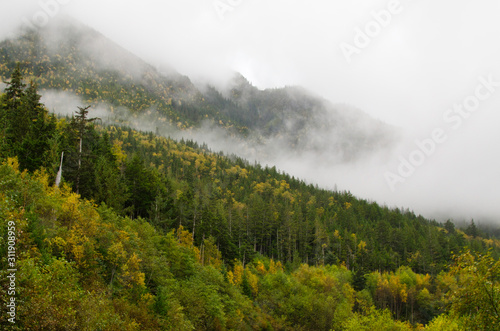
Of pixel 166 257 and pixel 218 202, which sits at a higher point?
pixel 218 202

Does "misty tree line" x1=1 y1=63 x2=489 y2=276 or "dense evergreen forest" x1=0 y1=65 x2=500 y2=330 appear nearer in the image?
"dense evergreen forest" x1=0 y1=65 x2=500 y2=330

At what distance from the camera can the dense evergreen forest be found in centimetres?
1446

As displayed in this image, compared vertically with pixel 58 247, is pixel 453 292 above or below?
above

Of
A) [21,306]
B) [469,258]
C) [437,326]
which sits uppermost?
[469,258]

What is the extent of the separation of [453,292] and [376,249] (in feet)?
386

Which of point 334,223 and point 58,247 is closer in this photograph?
point 58,247

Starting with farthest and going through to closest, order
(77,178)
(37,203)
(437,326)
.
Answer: (77,178) < (437,326) < (37,203)

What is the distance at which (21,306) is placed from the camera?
1286 cm

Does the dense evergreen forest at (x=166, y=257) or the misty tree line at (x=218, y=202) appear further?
the misty tree line at (x=218, y=202)

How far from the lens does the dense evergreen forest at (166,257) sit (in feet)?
47.4

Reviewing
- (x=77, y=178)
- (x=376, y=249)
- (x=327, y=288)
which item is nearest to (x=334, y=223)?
(x=376, y=249)

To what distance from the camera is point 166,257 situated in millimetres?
43969

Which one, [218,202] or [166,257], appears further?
[218,202]

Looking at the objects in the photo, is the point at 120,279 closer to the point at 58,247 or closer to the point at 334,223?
the point at 58,247
